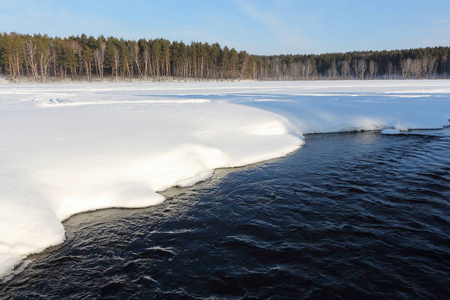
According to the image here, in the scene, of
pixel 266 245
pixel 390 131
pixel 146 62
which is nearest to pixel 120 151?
pixel 266 245

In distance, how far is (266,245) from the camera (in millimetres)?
5020

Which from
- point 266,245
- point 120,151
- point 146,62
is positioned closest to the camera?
point 266,245

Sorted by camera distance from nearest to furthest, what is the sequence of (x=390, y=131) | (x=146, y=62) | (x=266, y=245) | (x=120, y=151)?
(x=266, y=245) → (x=120, y=151) → (x=390, y=131) → (x=146, y=62)

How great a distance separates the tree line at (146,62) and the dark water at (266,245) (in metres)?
72.7

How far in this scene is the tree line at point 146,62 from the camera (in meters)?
65.6

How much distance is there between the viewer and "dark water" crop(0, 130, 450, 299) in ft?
13.1

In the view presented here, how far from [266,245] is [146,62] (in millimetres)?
78350

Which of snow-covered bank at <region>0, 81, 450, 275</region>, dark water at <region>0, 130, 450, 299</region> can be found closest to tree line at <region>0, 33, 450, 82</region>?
snow-covered bank at <region>0, 81, 450, 275</region>

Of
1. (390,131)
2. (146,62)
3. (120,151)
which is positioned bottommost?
(390,131)

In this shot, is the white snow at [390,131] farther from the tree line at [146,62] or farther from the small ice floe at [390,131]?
the tree line at [146,62]

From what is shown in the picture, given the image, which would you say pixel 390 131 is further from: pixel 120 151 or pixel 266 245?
pixel 120 151

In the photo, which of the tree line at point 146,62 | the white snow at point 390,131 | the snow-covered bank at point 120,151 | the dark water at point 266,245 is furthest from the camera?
the tree line at point 146,62

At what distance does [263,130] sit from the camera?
42.6 feet

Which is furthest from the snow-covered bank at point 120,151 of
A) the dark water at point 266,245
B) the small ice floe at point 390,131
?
the small ice floe at point 390,131
